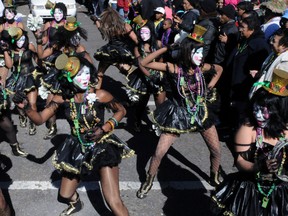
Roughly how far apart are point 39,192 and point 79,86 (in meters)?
1.84

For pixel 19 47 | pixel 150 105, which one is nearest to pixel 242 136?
pixel 19 47

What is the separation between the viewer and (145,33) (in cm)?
669

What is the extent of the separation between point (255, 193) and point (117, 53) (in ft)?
14.6

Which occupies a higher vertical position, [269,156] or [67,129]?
[269,156]

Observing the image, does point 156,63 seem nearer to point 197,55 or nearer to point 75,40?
point 197,55

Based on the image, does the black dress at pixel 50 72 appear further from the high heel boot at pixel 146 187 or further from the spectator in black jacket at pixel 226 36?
the spectator in black jacket at pixel 226 36

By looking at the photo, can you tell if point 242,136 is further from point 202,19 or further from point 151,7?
point 151,7

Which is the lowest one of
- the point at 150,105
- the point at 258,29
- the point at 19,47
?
the point at 150,105

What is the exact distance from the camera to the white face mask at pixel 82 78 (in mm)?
4137

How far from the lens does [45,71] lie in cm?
718

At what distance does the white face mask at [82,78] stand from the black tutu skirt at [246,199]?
63.7 inches

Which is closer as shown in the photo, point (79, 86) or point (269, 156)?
point (269, 156)

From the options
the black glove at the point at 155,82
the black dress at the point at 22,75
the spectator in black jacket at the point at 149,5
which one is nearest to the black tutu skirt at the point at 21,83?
the black dress at the point at 22,75

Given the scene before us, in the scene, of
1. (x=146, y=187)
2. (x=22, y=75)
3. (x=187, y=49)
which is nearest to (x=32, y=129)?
(x=22, y=75)
